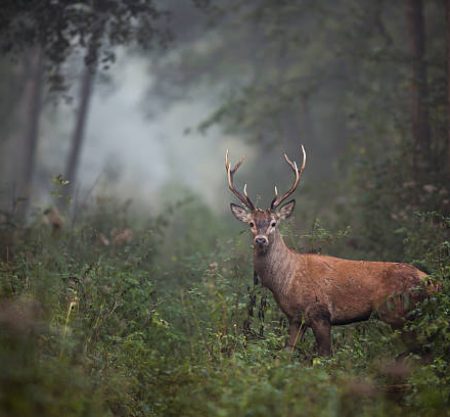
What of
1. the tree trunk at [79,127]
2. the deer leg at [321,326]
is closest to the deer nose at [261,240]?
the deer leg at [321,326]

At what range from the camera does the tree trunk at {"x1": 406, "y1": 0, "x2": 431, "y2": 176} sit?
12.9 m

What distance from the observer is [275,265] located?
868 cm

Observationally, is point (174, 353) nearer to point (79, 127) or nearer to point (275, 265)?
point (275, 265)

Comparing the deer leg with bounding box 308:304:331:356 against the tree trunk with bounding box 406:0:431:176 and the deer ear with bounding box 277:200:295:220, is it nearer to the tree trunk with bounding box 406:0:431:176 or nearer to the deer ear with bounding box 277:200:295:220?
the deer ear with bounding box 277:200:295:220

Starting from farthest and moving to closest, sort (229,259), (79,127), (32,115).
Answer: (79,127) → (32,115) → (229,259)

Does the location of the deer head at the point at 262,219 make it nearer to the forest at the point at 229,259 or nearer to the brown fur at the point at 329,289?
the brown fur at the point at 329,289

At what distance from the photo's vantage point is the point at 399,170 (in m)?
13.0

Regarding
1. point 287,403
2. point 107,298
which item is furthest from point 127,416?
point 107,298

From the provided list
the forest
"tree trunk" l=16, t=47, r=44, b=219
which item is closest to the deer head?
the forest

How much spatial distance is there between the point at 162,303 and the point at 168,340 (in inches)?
39.5

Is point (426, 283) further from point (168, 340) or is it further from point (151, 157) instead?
point (151, 157)

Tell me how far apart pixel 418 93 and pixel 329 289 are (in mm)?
6319

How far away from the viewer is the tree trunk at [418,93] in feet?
42.3

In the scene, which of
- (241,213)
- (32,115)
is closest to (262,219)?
(241,213)
